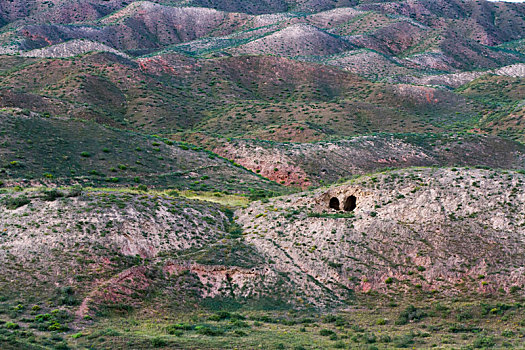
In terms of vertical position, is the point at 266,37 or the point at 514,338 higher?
the point at 266,37

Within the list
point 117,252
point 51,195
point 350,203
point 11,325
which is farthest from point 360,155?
point 11,325

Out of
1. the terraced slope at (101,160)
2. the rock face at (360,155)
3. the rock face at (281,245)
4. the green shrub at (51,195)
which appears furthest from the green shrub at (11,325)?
the rock face at (360,155)

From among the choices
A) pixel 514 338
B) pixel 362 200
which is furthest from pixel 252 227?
pixel 514 338

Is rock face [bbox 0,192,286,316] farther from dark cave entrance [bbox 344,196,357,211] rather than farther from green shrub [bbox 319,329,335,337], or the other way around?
dark cave entrance [bbox 344,196,357,211]

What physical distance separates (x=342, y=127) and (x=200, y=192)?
37484 millimetres

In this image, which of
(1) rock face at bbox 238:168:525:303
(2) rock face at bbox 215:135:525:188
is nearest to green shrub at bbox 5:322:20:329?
(1) rock face at bbox 238:168:525:303

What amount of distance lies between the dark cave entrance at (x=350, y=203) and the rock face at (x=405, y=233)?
48 cm

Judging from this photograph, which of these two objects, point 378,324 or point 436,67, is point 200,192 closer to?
point 378,324

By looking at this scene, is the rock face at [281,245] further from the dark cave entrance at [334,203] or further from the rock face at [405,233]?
the dark cave entrance at [334,203]

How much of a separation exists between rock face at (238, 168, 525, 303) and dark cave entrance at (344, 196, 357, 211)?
1.57 ft

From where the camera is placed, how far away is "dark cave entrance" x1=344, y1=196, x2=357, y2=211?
147 feet

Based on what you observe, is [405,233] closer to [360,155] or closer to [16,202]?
[16,202]

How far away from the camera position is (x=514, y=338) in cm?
2655

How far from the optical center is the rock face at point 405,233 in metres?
35.8
